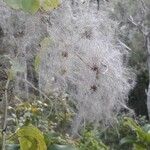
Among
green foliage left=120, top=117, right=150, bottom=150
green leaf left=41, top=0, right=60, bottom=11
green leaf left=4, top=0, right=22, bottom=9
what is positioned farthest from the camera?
green foliage left=120, top=117, right=150, bottom=150

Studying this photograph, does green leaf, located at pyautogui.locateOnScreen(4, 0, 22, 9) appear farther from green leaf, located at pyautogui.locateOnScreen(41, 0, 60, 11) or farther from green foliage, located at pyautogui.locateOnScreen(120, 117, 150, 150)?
green foliage, located at pyautogui.locateOnScreen(120, 117, 150, 150)

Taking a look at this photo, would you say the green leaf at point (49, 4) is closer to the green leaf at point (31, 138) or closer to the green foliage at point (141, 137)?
the green leaf at point (31, 138)

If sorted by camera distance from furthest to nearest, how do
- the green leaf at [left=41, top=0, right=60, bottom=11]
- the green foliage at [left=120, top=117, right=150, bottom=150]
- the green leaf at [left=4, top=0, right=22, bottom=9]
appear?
the green foliage at [left=120, top=117, right=150, bottom=150] → the green leaf at [left=41, top=0, right=60, bottom=11] → the green leaf at [left=4, top=0, right=22, bottom=9]

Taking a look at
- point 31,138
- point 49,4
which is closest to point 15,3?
point 49,4

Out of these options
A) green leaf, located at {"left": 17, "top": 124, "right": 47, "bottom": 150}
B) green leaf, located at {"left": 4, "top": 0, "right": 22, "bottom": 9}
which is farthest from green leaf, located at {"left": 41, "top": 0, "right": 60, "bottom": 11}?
green leaf, located at {"left": 17, "top": 124, "right": 47, "bottom": 150}

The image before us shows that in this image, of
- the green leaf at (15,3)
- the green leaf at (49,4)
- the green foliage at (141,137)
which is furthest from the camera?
the green foliage at (141,137)

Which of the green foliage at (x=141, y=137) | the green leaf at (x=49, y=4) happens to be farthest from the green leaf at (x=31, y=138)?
the green foliage at (x=141, y=137)

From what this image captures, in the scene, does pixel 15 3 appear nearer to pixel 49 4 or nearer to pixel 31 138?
pixel 49 4

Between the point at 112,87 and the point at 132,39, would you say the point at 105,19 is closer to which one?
the point at 112,87

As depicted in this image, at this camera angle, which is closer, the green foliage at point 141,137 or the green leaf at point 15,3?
the green leaf at point 15,3

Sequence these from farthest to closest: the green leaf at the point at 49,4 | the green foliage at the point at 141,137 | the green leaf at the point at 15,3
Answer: the green foliage at the point at 141,137, the green leaf at the point at 49,4, the green leaf at the point at 15,3
